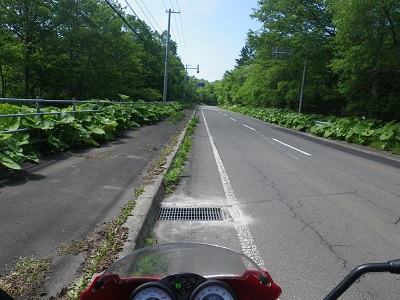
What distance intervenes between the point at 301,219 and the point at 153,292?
4.00 metres

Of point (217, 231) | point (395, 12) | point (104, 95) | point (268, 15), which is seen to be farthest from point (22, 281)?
point (104, 95)

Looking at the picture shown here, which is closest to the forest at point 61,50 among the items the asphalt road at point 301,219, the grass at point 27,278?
the asphalt road at point 301,219

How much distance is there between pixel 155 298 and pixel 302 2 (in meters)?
26.8

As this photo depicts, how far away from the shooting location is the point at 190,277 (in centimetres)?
138

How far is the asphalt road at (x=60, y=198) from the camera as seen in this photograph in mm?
3526

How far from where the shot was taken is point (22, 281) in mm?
2721

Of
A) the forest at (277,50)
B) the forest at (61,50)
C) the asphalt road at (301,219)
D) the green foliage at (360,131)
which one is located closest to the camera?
the asphalt road at (301,219)

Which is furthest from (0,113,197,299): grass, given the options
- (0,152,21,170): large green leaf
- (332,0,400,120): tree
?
(332,0,400,120): tree

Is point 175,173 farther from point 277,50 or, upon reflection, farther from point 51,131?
point 277,50

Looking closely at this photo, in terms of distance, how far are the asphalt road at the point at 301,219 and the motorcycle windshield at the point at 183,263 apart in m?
1.60

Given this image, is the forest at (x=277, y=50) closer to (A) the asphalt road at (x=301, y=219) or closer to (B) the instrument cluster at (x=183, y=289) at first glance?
(A) the asphalt road at (x=301, y=219)

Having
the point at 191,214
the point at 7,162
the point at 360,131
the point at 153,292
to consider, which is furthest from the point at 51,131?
the point at 360,131

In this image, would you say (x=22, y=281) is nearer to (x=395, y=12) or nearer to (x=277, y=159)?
(x=277, y=159)

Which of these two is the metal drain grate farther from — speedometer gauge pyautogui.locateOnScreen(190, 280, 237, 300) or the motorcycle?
speedometer gauge pyautogui.locateOnScreen(190, 280, 237, 300)
